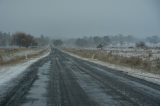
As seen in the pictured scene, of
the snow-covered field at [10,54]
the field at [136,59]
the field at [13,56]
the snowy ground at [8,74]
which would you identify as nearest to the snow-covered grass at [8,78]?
the snowy ground at [8,74]

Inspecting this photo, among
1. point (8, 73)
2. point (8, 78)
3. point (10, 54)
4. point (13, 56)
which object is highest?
point (8, 78)

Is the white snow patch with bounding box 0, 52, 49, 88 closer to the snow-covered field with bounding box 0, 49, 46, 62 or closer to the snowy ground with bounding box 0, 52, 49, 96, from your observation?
the snowy ground with bounding box 0, 52, 49, 96

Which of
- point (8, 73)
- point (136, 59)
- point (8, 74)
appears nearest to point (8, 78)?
point (8, 74)

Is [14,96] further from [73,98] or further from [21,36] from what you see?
[21,36]

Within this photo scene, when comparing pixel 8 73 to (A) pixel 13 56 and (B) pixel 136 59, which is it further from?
(A) pixel 13 56

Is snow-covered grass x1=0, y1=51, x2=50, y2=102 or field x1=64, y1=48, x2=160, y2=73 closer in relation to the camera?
snow-covered grass x1=0, y1=51, x2=50, y2=102

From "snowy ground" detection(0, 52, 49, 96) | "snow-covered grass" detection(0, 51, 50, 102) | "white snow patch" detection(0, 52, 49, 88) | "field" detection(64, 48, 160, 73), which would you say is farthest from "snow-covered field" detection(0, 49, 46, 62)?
"snow-covered grass" detection(0, 51, 50, 102)

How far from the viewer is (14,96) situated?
39.0 ft

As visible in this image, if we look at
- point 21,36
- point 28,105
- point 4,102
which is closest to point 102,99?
point 28,105

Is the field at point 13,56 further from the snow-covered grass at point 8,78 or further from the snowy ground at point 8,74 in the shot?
the snow-covered grass at point 8,78

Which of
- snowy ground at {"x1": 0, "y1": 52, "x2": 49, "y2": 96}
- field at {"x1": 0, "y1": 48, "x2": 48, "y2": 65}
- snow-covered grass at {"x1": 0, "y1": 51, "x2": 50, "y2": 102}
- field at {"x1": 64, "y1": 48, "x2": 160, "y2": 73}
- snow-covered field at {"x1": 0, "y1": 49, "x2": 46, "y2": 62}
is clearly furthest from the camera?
snow-covered field at {"x1": 0, "y1": 49, "x2": 46, "y2": 62}

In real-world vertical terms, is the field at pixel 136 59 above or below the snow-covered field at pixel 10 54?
above

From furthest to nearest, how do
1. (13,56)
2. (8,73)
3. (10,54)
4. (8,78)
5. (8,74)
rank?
(10,54), (13,56), (8,73), (8,74), (8,78)

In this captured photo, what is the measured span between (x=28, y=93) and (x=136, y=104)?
16.0 ft
